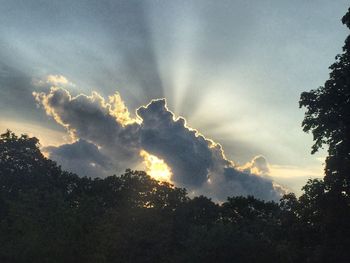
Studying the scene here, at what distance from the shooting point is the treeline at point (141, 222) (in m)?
29.1

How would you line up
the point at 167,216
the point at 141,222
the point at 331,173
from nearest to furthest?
the point at 331,173 < the point at 141,222 < the point at 167,216

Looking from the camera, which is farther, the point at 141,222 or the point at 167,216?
the point at 167,216

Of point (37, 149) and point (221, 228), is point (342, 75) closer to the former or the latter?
point (221, 228)

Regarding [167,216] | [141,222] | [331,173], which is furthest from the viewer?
[167,216]

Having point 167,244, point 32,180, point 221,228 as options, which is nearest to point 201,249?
point 221,228

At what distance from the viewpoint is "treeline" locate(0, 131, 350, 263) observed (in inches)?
1144

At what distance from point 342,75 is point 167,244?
4406cm

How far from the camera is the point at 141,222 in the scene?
65.8m

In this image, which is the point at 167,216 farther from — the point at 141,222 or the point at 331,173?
the point at 331,173

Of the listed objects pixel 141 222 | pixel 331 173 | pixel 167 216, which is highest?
pixel 167 216

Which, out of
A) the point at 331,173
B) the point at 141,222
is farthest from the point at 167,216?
the point at 331,173

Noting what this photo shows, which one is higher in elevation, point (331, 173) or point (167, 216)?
point (167, 216)

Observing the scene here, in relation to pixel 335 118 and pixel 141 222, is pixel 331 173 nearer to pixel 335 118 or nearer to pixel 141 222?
pixel 335 118

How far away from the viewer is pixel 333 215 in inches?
1087
